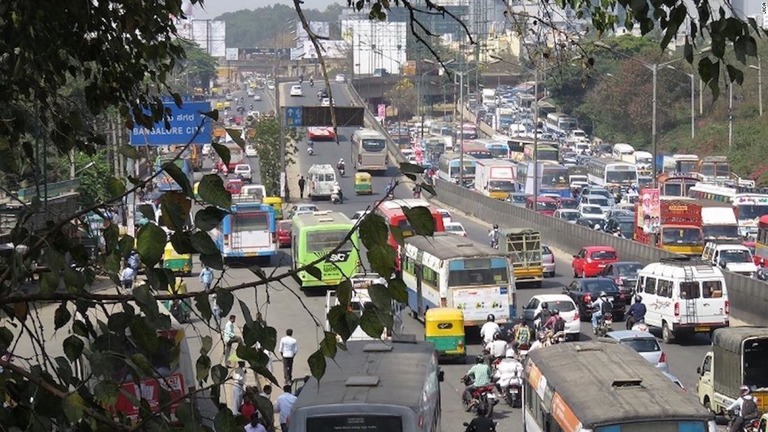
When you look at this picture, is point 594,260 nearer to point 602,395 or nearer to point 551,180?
point 602,395

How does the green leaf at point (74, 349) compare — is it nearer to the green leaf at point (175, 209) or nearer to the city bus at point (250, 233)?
the green leaf at point (175, 209)

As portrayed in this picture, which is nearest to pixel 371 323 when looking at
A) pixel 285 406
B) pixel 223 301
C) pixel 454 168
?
pixel 223 301

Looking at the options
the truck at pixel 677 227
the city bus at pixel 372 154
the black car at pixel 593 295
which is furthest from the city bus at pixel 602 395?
the city bus at pixel 372 154

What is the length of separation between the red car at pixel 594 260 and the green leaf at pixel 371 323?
3749 cm

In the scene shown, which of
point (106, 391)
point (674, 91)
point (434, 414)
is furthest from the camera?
point (674, 91)

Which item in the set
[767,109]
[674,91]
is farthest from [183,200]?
[674,91]

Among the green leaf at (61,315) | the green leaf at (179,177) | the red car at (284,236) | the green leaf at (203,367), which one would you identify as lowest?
the red car at (284,236)

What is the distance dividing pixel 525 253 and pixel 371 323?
36982 mm

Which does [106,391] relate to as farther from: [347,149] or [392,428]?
[347,149]

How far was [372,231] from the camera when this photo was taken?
5605 mm

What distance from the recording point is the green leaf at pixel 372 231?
559cm

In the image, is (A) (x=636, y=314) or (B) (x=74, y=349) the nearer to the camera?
(B) (x=74, y=349)

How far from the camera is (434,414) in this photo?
16969mm

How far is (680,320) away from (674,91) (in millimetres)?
74823
